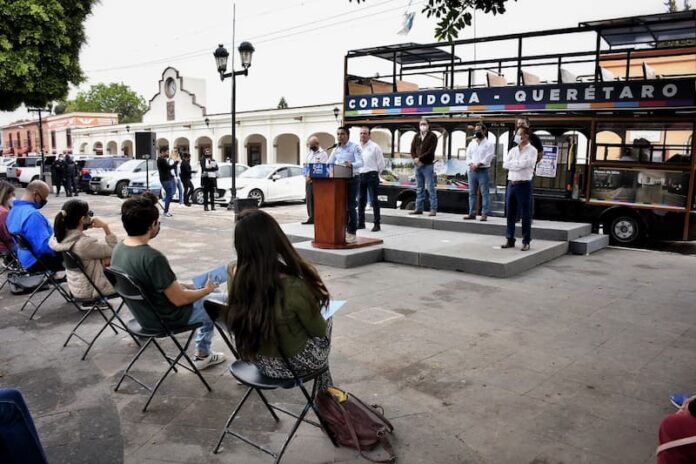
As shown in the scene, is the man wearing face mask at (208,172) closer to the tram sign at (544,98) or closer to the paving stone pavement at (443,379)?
the tram sign at (544,98)

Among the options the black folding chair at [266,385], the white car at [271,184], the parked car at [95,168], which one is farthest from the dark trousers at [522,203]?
the parked car at [95,168]

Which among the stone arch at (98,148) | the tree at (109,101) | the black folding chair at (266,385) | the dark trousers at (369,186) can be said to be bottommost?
the black folding chair at (266,385)

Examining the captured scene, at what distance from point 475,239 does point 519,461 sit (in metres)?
6.79

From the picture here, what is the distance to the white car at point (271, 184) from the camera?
1783cm

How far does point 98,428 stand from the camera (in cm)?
335

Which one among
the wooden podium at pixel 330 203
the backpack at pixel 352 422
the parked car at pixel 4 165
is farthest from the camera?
the parked car at pixel 4 165

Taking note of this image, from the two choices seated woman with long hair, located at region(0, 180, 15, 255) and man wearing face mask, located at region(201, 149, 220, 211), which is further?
man wearing face mask, located at region(201, 149, 220, 211)

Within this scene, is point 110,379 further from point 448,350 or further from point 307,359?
point 448,350

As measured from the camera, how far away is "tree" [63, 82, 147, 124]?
261 ft

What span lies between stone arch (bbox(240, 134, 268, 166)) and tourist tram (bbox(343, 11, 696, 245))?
75.9 ft

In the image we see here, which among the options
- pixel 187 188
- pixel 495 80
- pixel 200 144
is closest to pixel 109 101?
pixel 200 144

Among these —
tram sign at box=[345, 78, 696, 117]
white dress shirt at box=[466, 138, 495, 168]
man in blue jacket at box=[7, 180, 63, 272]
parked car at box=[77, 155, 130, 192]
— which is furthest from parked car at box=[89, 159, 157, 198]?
man in blue jacket at box=[7, 180, 63, 272]

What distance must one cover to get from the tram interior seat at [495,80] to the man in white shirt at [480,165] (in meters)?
1.45

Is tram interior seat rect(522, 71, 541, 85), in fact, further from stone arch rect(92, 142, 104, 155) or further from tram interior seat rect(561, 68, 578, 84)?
stone arch rect(92, 142, 104, 155)
